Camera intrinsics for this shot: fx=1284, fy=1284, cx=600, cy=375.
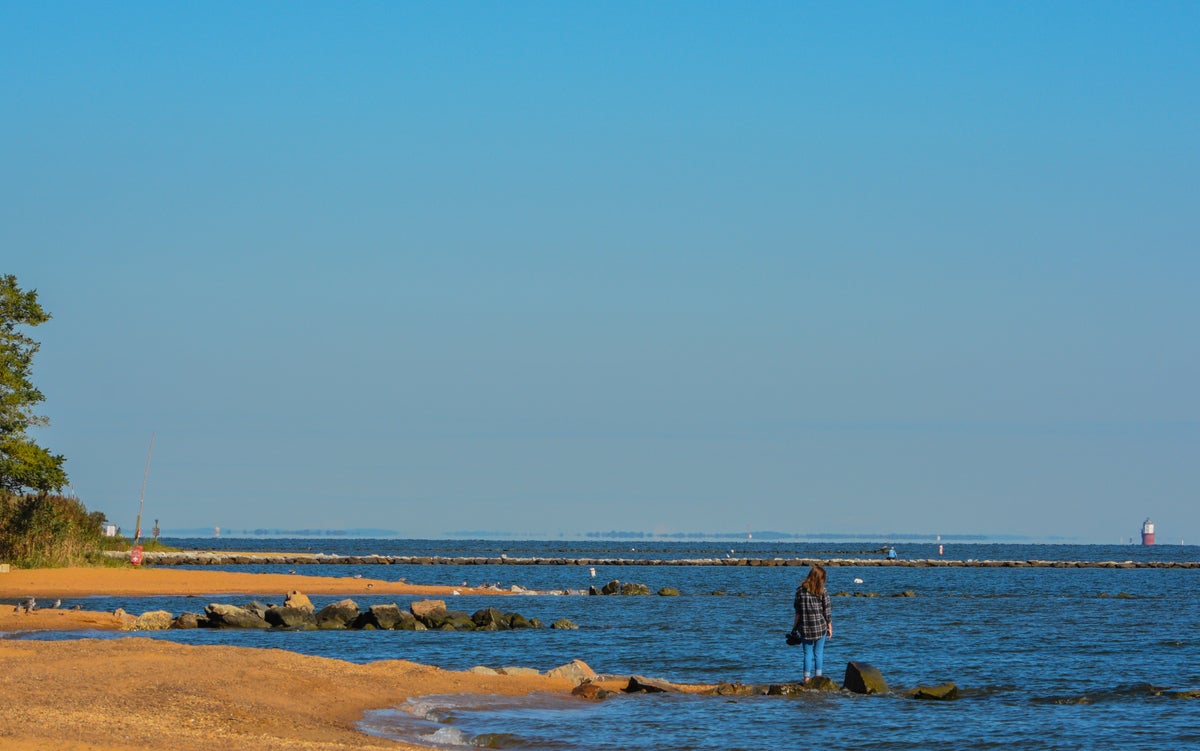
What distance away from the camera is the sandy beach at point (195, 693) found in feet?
54.4

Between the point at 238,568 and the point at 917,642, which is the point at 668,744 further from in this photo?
the point at 238,568

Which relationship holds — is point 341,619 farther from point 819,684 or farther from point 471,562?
point 471,562

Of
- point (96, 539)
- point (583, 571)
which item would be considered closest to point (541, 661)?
point (96, 539)

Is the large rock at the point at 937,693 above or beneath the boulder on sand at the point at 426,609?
beneath

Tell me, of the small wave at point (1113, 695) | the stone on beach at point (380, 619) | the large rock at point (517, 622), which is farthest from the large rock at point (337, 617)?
the small wave at point (1113, 695)

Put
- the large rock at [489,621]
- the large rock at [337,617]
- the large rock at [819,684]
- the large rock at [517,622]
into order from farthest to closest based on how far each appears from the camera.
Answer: the large rock at [517,622] → the large rock at [489,621] → the large rock at [337,617] → the large rock at [819,684]

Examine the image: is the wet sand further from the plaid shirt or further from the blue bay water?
the plaid shirt

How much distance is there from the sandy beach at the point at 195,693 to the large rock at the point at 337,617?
12962 mm

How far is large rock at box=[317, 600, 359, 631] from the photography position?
128 ft

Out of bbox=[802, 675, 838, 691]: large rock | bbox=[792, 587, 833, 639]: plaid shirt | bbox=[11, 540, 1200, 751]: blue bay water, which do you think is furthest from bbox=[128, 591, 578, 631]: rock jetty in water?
bbox=[792, 587, 833, 639]: plaid shirt

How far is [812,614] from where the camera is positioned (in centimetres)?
2459

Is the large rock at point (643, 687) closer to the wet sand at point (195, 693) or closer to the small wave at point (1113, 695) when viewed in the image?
the wet sand at point (195, 693)

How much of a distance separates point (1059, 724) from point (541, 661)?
13020 mm

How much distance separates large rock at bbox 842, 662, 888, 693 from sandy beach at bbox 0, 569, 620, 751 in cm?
483
